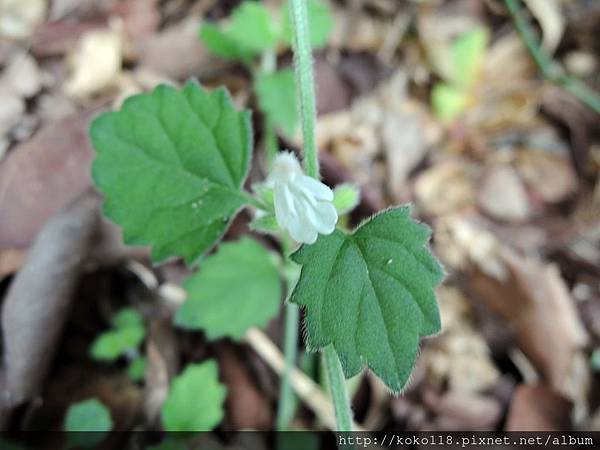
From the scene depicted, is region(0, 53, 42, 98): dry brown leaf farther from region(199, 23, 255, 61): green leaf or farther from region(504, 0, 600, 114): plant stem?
region(504, 0, 600, 114): plant stem

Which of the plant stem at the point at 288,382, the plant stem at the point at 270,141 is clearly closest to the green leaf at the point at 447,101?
the plant stem at the point at 270,141

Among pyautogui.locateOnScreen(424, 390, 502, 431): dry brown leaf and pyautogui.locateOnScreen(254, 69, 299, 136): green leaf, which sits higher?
pyautogui.locateOnScreen(254, 69, 299, 136): green leaf

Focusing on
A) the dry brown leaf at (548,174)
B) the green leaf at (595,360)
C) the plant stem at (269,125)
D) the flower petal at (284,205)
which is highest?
the flower petal at (284,205)

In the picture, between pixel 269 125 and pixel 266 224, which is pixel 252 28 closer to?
pixel 269 125

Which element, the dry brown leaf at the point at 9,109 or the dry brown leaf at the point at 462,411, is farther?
the dry brown leaf at the point at 9,109

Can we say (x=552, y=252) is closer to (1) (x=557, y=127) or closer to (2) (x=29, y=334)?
(1) (x=557, y=127)

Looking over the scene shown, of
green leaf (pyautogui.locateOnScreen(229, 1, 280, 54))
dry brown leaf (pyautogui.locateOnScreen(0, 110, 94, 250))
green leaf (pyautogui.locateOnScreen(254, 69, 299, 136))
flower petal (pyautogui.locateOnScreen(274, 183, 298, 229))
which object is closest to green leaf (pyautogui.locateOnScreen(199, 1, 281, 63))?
green leaf (pyautogui.locateOnScreen(229, 1, 280, 54))

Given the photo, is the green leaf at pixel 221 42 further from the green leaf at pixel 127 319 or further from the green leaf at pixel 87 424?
the green leaf at pixel 87 424

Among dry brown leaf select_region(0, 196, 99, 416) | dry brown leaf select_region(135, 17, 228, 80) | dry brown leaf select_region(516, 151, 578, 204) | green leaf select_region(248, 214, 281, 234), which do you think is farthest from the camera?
dry brown leaf select_region(516, 151, 578, 204)

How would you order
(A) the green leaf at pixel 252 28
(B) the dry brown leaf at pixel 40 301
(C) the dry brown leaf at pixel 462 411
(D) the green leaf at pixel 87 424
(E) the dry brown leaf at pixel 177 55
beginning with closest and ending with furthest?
(D) the green leaf at pixel 87 424
(B) the dry brown leaf at pixel 40 301
(C) the dry brown leaf at pixel 462 411
(A) the green leaf at pixel 252 28
(E) the dry brown leaf at pixel 177 55
